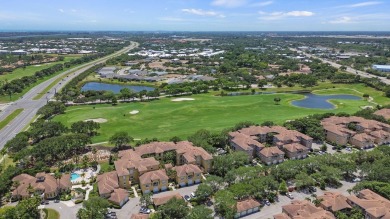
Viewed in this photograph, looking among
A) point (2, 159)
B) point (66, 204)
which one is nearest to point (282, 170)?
point (66, 204)

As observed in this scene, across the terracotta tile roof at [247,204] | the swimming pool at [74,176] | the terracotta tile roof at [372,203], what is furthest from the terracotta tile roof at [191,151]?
the terracotta tile roof at [372,203]

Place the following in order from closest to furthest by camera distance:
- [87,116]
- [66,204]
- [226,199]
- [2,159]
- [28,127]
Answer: [226,199] < [66,204] < [2,159] < [28,127] < [87,116]

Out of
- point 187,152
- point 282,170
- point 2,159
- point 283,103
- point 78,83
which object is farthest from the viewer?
point 78,83

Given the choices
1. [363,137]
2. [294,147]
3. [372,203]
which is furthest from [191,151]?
[363,137]

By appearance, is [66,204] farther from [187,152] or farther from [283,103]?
[283,103]

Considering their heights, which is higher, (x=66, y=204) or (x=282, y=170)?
(x=282, y=170)

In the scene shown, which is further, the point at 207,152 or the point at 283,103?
the point at 283,103
